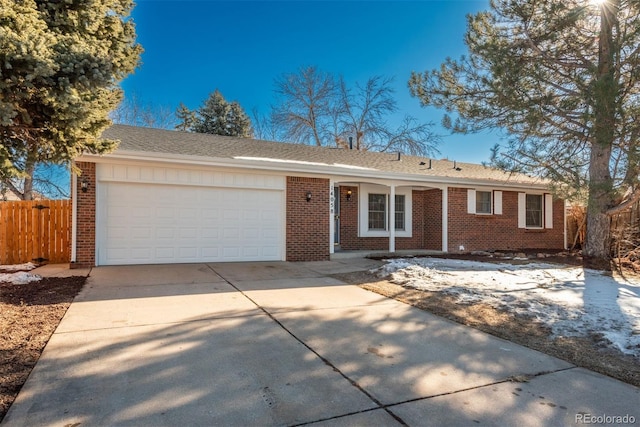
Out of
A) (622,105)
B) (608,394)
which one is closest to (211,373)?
(608,394)

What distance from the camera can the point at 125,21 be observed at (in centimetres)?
670

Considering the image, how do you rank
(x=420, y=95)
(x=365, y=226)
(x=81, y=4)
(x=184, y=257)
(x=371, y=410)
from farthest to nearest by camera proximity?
1. (x=365, y=226)
2. (x=420, y=95)
3. (x=184, y=257)
4. (x=81, y=4)
5. (x=371, y=410)

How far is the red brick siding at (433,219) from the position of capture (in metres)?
13.0

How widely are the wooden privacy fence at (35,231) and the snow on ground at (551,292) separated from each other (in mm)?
8159

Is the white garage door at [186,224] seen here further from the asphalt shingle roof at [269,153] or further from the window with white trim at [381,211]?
the window with white trim at [381,211]

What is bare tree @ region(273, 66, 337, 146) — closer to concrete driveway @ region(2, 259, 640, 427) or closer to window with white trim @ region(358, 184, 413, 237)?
window with white trim @ region(358, 184, 413, 237)

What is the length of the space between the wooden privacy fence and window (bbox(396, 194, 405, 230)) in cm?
981

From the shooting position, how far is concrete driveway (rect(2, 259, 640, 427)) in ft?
8.22

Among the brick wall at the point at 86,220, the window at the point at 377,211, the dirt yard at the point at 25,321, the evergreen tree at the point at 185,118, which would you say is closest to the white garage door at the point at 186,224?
the brick wall at the point at 86,220

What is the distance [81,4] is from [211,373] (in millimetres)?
5609

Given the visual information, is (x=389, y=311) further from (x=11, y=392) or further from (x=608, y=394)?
(x=11, y=392)

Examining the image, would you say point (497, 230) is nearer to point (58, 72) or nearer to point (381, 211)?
point (381, 211)

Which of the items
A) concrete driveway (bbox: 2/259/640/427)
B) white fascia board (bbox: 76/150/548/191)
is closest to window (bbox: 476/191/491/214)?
white fascia board (bbox: 76/150/548/191)

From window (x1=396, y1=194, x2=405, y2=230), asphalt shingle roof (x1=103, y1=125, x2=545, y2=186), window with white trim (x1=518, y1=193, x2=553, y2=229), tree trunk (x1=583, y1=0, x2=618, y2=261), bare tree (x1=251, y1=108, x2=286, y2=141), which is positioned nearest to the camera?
tree trunk (x1=583, y1=0, x2=618, y2=261)
